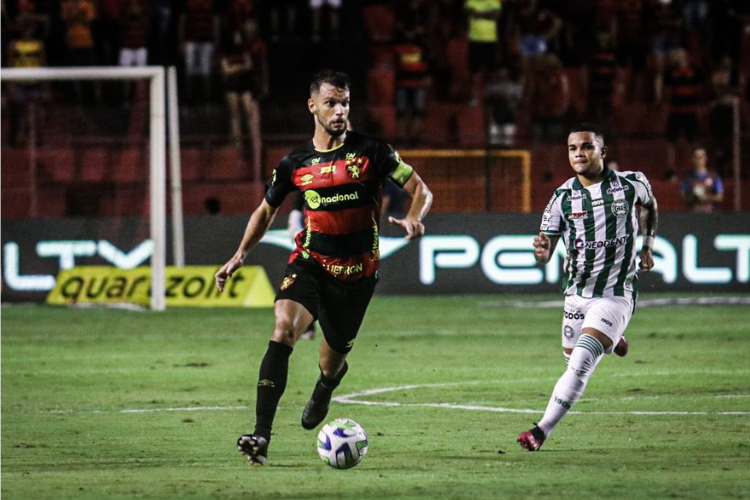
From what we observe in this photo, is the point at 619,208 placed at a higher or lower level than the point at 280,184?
lower

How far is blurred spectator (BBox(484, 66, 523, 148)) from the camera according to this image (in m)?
22.5

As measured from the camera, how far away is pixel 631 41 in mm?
26734

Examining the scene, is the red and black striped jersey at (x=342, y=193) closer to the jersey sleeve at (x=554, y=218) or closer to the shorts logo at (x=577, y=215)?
the jersey sleeve at (x=554, y=218)

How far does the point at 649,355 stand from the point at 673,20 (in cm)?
1316

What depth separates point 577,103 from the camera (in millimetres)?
25156

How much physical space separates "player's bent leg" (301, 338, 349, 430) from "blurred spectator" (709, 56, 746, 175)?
1490cm

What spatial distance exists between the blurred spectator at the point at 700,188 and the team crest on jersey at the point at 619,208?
1329cm

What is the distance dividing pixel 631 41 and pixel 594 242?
18.4 metres

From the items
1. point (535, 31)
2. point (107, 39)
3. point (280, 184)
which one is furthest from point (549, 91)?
point (280, 184)

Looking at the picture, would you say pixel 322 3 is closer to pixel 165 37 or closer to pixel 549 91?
pixel 165 37

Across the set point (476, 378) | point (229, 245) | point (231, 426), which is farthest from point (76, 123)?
point (231, 426)

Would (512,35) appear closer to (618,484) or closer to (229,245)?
(229,245)

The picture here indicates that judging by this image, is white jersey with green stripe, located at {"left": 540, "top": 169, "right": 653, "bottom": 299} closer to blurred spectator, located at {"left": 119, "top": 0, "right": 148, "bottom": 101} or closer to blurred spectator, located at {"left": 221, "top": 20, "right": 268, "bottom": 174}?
blurred spectator, located at {"left": 221, "top": 20, "right": 268, "bottom": 174}

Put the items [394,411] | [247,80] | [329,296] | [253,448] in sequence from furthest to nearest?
[247,80], [394,411], [329,296], [253,448]
